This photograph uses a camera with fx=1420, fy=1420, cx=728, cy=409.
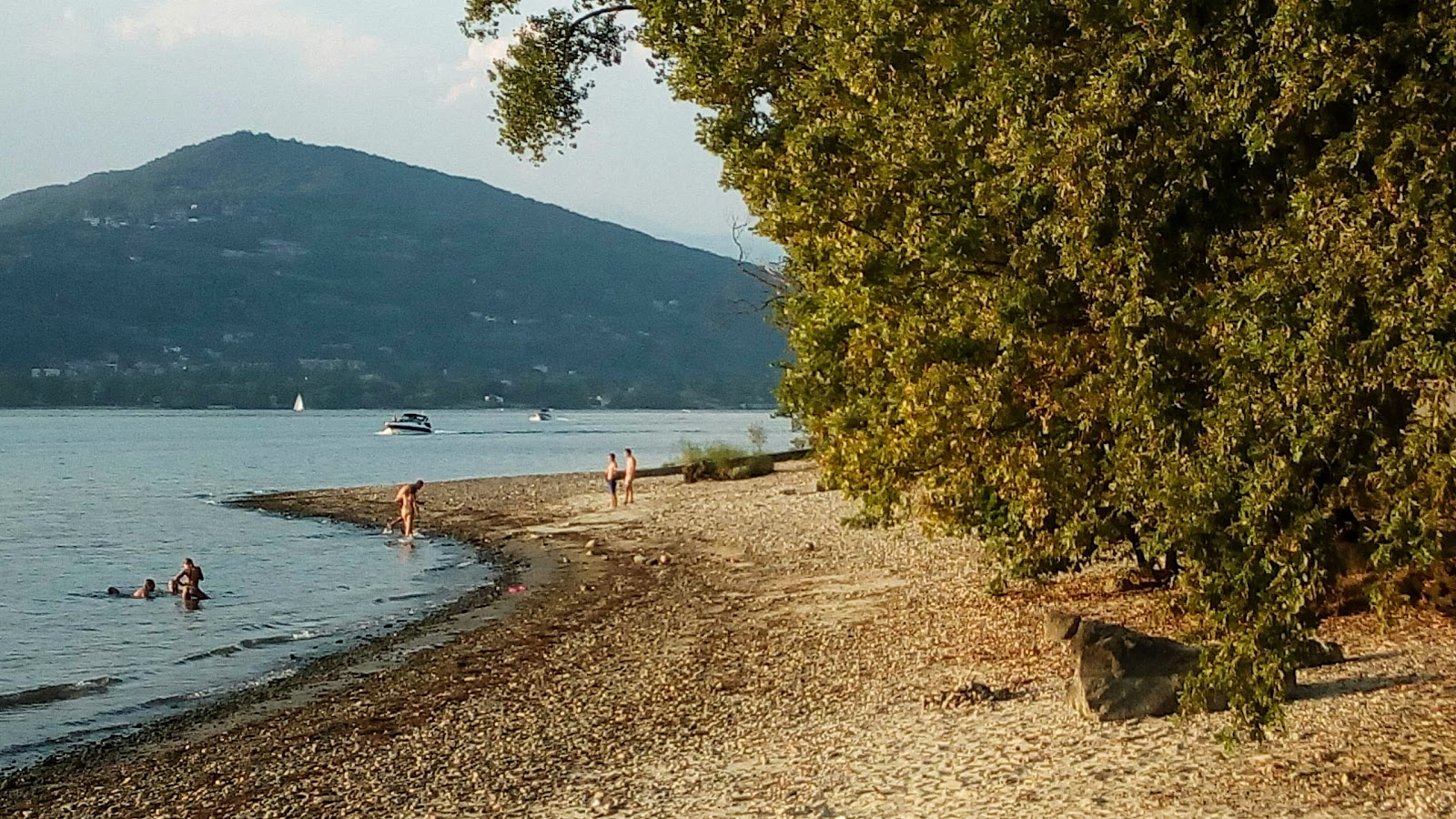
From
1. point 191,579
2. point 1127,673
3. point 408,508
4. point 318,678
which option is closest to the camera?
point 1127,673

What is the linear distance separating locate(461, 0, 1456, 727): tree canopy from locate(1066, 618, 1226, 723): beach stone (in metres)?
1.02

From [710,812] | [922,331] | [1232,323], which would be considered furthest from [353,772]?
[1232,323]

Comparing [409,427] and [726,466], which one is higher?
[409,427]

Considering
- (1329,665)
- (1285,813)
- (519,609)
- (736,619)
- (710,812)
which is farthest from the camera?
(519,609)

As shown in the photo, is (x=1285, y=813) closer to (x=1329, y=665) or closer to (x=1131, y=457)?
(x=1131, y=457)

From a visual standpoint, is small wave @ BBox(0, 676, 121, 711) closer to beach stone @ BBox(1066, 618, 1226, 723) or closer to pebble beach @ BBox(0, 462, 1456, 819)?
pebble beach @ BBox(0, 462, 1456, 819)

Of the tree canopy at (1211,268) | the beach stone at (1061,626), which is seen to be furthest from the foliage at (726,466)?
the tree canopy at (1211,268)

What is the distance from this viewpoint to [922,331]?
11.5 meters

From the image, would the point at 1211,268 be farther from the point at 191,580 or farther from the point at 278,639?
the point at 191,580

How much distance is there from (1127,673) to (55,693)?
1533 cm

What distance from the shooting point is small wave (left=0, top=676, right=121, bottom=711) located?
19266mm

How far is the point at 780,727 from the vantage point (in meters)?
12.7

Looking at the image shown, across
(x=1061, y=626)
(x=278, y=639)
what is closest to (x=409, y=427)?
(x=278, y=639)

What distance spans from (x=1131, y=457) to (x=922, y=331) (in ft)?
11.2
